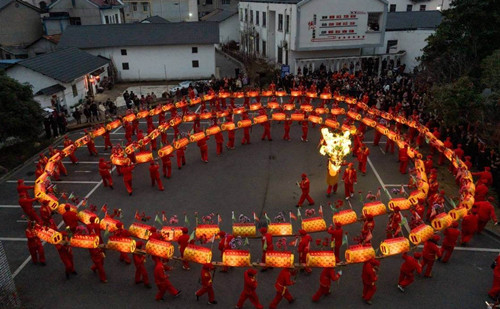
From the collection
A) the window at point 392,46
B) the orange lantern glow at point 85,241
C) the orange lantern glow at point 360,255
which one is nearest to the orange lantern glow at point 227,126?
the orange lantern glow at point 85,241

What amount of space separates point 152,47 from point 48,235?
2984 centimetres

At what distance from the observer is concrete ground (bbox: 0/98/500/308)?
11.5m

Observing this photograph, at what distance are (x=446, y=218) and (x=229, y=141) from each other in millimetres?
12487

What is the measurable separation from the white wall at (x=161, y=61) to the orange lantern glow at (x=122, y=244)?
29.8 m

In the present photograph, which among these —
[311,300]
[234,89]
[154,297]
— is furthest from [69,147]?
[234,89]

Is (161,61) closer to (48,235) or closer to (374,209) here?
(48,235)

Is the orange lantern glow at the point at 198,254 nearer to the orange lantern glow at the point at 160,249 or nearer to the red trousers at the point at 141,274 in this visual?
the orange lantern glow at the point at 160,249

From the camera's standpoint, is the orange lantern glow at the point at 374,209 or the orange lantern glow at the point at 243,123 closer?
the orange lantern glow at the point at 374,209

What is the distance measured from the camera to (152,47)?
38375 millimetres

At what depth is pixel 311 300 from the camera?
37.3 ft

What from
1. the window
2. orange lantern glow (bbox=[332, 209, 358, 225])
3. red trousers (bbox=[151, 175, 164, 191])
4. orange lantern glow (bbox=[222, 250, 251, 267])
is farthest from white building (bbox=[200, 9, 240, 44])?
orange lantern glow (bbox=[222, 250, 251, 267])

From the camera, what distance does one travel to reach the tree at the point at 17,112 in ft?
66.5

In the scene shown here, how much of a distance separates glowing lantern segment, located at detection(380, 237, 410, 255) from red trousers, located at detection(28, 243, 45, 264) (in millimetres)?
10947

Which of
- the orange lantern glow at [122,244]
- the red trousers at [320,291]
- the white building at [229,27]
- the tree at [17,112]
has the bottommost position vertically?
the red trousers at [320,291]
